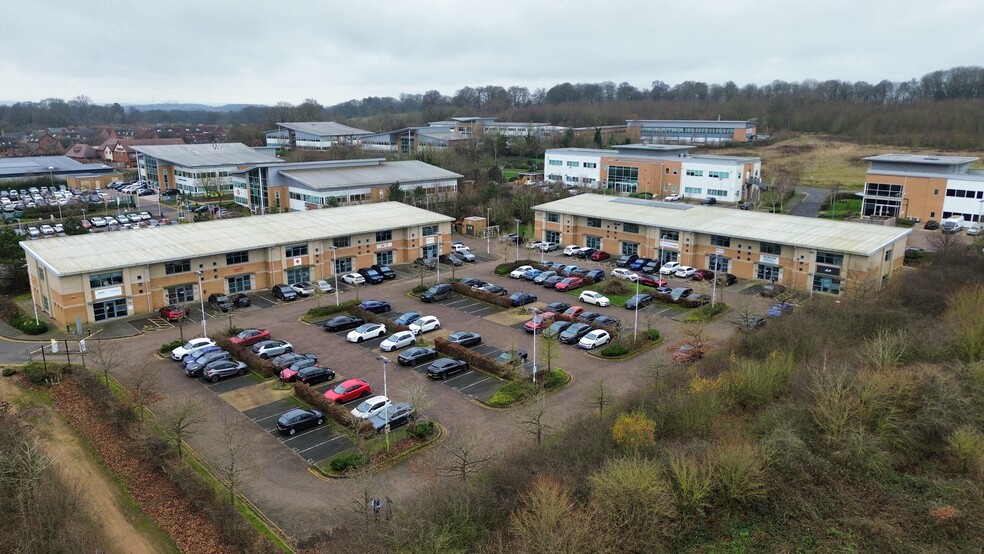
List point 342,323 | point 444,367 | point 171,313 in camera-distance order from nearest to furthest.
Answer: point 444,367, point 342,323, point 171,313

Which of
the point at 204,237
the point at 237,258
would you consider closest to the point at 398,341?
the point at 237,258

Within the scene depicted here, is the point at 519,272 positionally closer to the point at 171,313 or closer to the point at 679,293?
the point at 679,293

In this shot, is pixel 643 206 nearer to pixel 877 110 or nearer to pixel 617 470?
pixel 617 470

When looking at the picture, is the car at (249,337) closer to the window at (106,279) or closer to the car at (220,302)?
the car at (220,302)

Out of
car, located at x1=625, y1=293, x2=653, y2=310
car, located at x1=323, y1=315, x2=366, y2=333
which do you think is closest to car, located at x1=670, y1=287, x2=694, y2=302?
car, located at x1=625, y1=293, x2=653, y2=310

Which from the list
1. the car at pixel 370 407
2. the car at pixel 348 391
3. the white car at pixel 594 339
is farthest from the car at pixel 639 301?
the car at pixel 370 407

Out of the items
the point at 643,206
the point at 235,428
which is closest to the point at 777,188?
the point at 643,206

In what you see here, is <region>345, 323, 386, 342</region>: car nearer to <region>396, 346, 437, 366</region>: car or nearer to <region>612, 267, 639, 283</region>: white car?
<region>396, 346, 437, 366</region>: car
